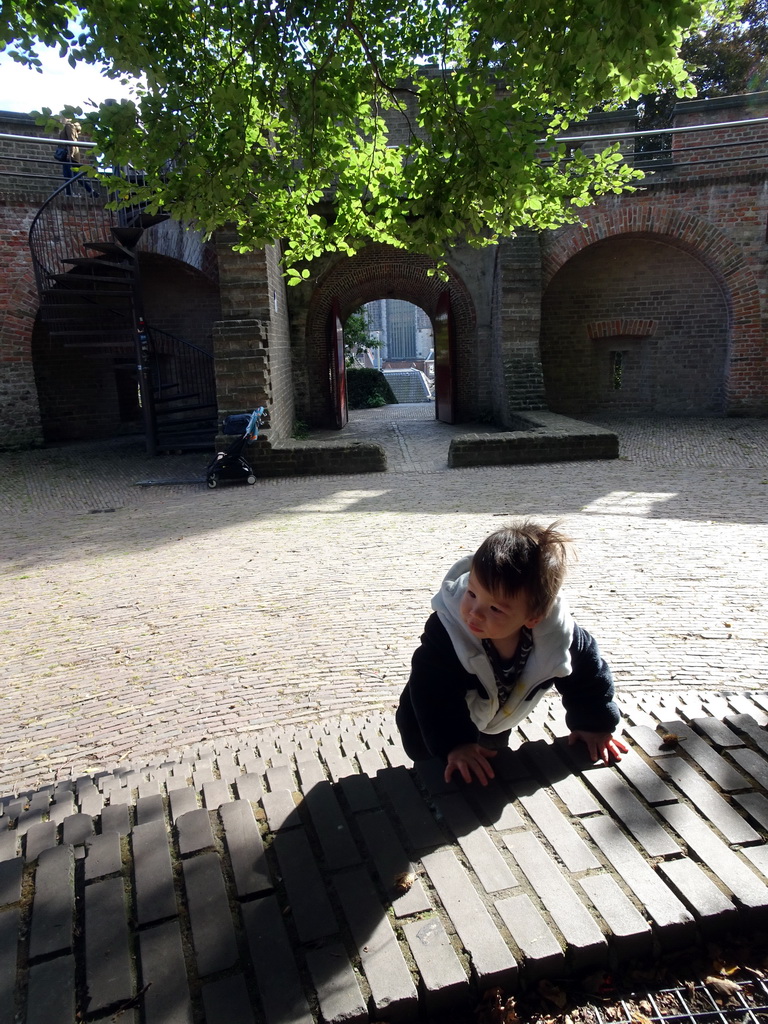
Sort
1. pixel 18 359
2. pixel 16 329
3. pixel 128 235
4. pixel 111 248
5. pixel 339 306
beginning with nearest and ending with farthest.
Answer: pixel 111 248
pixel 128 235
pixel 16 329
pixel 18 359
pixel 339 306

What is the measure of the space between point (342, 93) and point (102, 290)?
8.67m

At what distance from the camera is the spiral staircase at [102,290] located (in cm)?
1198

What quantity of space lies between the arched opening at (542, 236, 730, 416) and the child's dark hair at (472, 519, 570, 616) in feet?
49.0

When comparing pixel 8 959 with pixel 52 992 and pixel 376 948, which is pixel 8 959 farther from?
pixel 376 948

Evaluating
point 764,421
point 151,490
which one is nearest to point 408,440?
point 151,490

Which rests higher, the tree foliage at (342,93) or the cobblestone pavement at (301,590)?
the tree foliage at (342,93)

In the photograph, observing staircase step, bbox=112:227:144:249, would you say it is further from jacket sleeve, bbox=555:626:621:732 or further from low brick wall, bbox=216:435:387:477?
jacket sleeve, bbox=555:626:621:732

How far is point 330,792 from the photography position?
2129mm

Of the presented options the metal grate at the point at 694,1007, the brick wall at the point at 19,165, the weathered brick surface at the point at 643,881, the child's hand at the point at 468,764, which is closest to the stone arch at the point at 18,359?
the brick wall at the point at 19,165

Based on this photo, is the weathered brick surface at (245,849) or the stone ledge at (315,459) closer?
the weathered brick surface at (245,849)

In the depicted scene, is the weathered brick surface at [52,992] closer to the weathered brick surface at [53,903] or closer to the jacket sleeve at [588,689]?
the weathered brick surface at [53,903]

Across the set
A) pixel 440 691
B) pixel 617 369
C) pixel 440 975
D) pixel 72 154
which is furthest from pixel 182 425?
pixel 440 975

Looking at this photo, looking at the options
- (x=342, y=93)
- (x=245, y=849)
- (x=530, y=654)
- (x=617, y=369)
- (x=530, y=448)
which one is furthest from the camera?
(x=617, y=369)

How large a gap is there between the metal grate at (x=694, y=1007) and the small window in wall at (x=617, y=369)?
618 inches
